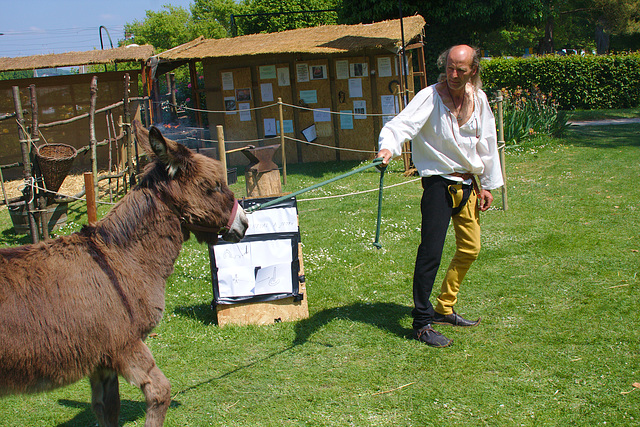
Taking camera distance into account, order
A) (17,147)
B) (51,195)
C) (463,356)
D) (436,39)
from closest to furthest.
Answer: (463,356) → (51,195) → (17,147) → (436,39)

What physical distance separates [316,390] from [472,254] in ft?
5.68

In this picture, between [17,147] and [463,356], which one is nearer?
[463,356]

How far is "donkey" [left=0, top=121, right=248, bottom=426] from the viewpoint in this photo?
8.20 feet

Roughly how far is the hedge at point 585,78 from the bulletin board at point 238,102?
12.0 metres

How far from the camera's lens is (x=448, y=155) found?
4.04 m

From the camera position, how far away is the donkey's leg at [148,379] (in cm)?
275

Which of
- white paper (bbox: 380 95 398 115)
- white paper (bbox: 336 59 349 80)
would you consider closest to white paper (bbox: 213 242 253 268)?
white paper (bbox: 380 95 398 115)

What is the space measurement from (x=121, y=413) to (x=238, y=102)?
12.1m

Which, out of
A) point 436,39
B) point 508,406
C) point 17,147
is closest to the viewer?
point 508,406

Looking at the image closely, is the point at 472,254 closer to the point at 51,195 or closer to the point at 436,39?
the point at 51,195

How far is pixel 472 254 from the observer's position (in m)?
4.29

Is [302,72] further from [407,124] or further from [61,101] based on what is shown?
[407,124]

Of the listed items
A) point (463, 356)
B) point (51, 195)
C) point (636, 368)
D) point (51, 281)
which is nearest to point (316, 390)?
point (463, 356)

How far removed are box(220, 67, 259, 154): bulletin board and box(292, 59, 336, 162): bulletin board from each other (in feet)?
4.55
